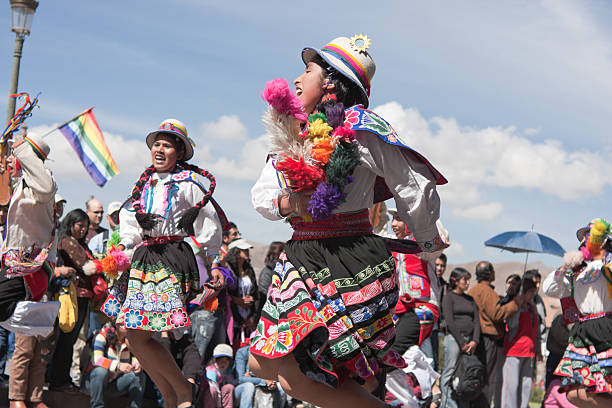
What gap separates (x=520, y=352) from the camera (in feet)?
33.5

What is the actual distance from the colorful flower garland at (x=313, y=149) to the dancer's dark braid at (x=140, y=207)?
2250 millimetres

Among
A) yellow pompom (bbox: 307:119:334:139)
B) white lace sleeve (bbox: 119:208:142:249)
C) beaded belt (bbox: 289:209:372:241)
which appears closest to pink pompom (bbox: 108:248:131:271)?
white lace sleeve (bbox: 119:208:142:249)

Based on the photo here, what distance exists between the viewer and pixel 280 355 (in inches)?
129

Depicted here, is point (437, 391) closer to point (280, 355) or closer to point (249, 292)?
point (249, 292)

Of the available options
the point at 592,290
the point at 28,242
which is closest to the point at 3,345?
the point at 28,242

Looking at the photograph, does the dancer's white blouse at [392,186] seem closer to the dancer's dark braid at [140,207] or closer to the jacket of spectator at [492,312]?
the dancer's dark braid at [140,207]

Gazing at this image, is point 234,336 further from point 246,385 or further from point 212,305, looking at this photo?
point 246,385

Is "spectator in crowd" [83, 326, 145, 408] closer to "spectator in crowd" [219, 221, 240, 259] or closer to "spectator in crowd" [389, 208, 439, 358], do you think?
"spectator in crowd" [219, 221, 240, 259]

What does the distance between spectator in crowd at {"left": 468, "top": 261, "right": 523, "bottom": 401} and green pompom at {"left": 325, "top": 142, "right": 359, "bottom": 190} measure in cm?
725

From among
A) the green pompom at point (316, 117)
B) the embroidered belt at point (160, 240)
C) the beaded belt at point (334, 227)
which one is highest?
the green pompom at point (316, 117)

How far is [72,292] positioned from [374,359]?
431cm

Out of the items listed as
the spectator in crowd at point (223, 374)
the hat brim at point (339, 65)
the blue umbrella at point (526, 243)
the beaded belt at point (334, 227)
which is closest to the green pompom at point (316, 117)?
the hat brim at point (339, 65)

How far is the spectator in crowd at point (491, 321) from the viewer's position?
10094 millimetres

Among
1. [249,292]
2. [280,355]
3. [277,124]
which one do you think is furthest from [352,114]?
[249,292]
